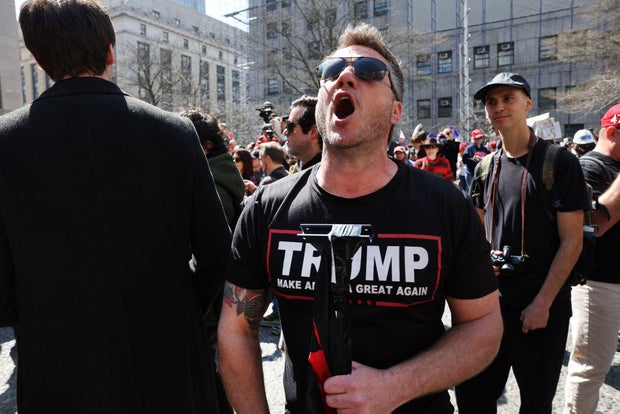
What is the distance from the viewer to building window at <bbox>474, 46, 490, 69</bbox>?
110ft

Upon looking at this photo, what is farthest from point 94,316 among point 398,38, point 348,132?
point 398,38

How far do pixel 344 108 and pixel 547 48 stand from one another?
3591cm

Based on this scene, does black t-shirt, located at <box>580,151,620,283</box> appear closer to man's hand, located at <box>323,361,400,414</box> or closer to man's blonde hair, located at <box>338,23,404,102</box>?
man's blonde hair, located at <box>338,23,404,102</box>

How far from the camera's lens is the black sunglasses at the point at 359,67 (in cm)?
173

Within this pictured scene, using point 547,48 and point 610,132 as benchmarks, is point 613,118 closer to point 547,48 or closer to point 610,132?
point 610,132

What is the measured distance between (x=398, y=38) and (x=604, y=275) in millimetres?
25843

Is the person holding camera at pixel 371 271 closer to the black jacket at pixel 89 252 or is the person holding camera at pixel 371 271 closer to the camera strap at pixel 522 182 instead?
the black jacket at pixel 89 252

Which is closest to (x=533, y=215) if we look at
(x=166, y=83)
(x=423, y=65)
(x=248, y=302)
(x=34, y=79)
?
(x=248, y=302)

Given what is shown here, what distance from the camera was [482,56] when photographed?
111 ft

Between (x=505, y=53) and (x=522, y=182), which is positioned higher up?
(x=505, y=53)

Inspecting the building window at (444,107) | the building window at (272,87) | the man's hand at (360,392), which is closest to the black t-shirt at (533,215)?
the man's hand at (360,392)

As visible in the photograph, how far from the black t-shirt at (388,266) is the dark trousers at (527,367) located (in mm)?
1209

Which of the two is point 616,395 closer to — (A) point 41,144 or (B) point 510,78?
(B) point 510,78

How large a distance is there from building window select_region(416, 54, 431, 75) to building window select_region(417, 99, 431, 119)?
6.80 ft
